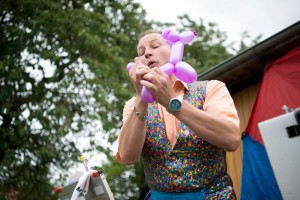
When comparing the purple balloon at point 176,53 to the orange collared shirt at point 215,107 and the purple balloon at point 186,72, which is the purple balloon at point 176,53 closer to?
the purple balloon at point 186,72

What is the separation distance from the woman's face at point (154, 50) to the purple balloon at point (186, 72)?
0.23m

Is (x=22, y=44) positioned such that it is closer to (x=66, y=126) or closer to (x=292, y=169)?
(x=66, y=126)

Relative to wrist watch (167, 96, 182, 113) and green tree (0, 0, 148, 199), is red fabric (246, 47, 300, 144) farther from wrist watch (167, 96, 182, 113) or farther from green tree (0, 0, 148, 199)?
green tree (0, 0, 148, 199)

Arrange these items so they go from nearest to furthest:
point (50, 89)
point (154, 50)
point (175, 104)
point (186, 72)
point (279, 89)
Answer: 1. point (175, 104)
2. point (186, 72)
3. point (154, 50)
4. point (279, 89)
5. point (50, 89)

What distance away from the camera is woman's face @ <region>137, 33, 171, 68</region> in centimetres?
162

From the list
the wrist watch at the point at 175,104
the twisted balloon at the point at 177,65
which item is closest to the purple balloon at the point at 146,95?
the twisted balloon at the point at 177,65

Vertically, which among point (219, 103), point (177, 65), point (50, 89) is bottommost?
point (219, 103)

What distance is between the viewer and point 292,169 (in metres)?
1.14

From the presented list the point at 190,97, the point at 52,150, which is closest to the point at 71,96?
the point at 52,150

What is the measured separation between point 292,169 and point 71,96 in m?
6.75

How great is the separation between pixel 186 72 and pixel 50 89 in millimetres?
6389

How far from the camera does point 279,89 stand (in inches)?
149

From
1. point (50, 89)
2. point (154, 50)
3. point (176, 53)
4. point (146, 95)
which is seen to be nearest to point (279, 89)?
point (154, 50)

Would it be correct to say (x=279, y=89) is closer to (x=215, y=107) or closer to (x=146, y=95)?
→ (x=215, y=107)
